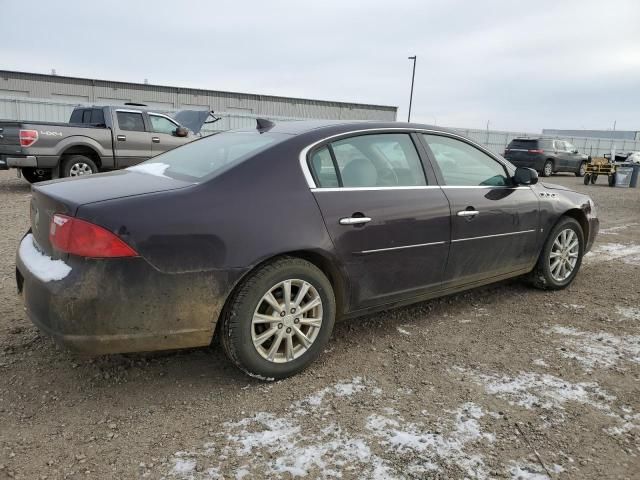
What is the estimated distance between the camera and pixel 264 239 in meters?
2.70

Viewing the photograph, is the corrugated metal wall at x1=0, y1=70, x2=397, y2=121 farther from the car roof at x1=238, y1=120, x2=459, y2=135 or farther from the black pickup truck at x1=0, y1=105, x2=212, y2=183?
the car roof at x1=238, y1=120, x2=459, y2=135

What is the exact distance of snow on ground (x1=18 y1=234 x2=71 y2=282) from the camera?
245 cm

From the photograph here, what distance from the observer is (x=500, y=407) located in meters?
2.71

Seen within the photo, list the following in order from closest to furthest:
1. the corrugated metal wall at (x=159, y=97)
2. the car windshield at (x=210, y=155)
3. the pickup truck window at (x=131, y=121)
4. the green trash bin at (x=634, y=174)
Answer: the car windshield at (x=210, y=155), the pickup truck window at (x=131, y=121), the green trash bin at (x=634, y=174), the corrugated metal wall at (x=159, y=97)

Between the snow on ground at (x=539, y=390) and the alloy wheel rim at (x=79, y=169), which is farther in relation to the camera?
the alloy wheel rim at (x=79, y=169)

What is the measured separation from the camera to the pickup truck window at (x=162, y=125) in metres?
11.2

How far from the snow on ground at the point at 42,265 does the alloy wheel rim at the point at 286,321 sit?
0.97 metres

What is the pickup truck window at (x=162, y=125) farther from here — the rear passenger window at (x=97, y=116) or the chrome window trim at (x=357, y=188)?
the chrome window trim at (x=357, y=188)

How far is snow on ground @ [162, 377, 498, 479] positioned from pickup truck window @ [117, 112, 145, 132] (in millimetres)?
9466

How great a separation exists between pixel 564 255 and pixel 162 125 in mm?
9278

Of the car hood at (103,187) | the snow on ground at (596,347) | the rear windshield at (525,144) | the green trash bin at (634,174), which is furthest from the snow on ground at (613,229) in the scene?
the rear windshield at (525,144)

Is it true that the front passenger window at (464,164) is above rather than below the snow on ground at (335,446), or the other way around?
above

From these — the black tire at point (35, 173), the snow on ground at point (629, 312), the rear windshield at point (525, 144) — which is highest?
the rear windshield at point (525, 144)

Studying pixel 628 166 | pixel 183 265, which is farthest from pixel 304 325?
pixel 628 166
